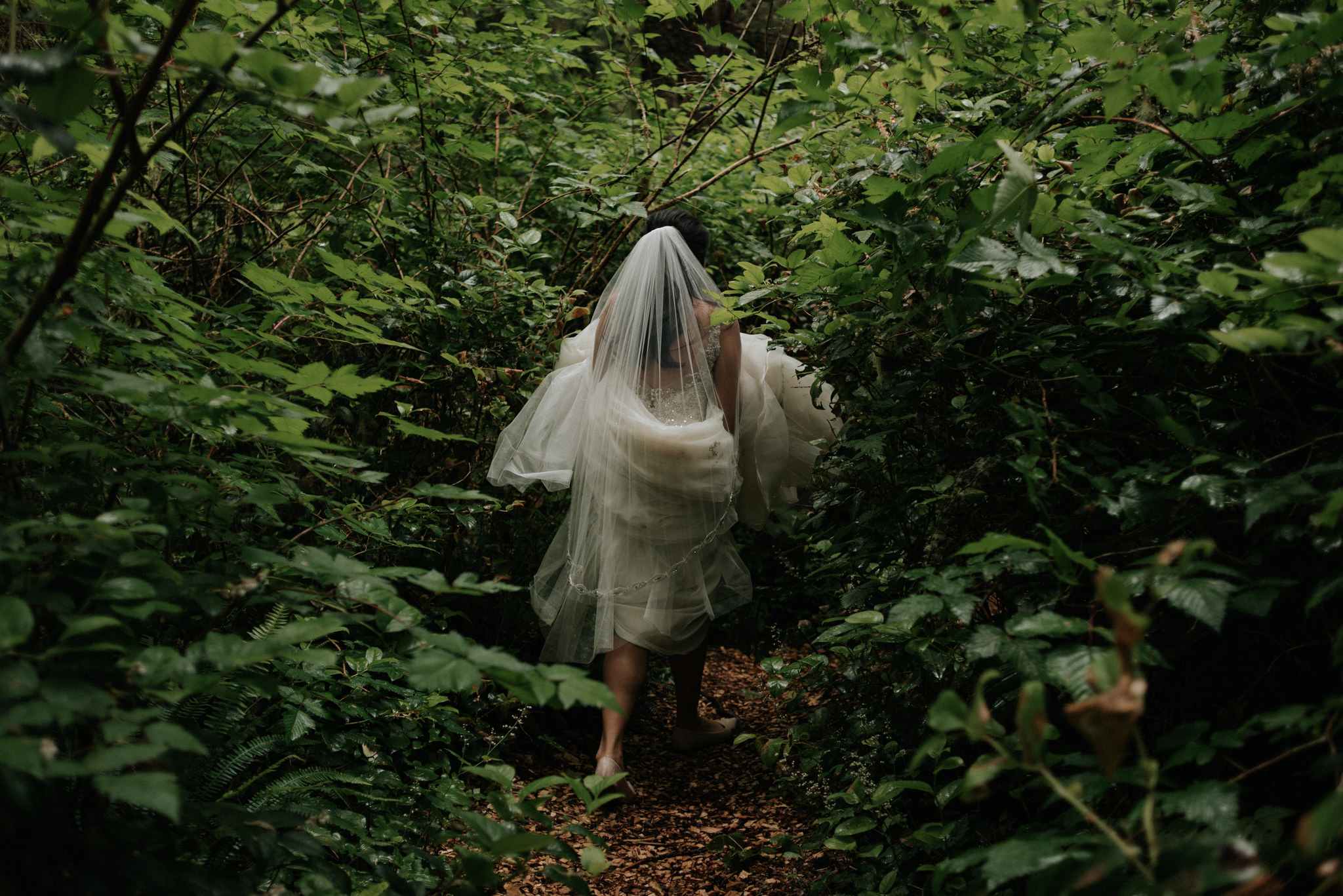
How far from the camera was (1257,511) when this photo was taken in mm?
1122

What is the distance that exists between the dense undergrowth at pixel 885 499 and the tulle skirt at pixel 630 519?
30cm

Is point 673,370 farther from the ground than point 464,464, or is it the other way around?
point 673,370

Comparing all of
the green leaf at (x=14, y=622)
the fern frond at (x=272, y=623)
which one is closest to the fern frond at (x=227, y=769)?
the fern frond at (x=272, y=623)

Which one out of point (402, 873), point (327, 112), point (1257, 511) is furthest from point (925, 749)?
point (402, 873)

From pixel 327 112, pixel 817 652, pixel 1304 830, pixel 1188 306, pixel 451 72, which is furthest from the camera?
pixel 451 72

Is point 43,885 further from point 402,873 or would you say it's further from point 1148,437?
point 1148,437

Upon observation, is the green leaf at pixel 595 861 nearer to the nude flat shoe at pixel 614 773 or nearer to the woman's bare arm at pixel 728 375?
the nude flat shoe at pixel 614 773

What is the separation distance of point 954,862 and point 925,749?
0.30 metres

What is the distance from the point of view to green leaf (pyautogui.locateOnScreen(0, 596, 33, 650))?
0.94 m

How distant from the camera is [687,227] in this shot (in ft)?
11.5

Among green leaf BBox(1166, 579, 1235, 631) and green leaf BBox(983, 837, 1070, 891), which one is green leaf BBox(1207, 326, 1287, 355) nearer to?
green leaf BBox(1166, 579, 1235, 631)

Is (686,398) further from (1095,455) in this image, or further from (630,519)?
(1095,455)

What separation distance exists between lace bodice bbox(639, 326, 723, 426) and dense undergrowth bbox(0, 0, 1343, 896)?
687 mm

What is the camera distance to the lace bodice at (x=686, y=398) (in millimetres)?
3279
